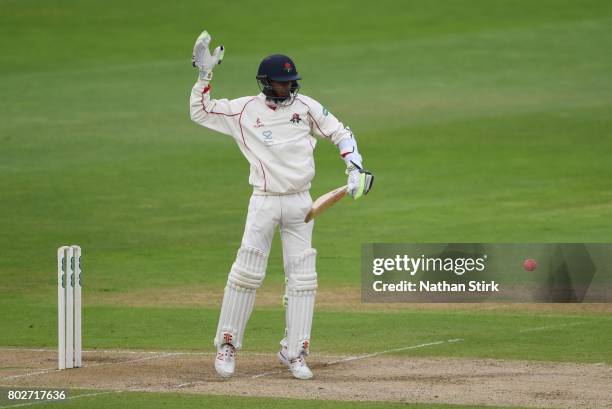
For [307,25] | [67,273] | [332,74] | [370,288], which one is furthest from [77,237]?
[307,25]

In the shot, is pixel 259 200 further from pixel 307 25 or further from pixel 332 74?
pixel 307 25

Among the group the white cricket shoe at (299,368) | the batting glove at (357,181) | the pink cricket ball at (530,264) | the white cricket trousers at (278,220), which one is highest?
the pink cricket ball at (530,264)

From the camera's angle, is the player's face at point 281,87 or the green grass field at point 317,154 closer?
the player's face at point 281,87

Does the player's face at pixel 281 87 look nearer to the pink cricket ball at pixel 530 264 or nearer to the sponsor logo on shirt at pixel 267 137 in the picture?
the sponsor logo on shirt at pixel 267 137

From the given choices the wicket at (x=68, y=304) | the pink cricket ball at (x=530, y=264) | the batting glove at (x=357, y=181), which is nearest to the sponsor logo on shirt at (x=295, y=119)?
the batting glove at (x=357, y=181)

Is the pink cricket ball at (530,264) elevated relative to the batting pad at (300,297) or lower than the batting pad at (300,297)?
elevated

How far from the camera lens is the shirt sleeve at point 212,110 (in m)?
9.73

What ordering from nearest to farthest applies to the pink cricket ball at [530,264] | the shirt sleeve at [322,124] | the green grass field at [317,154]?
the shirt sleeve at [322,124]
the green grass field at [317,154]
the pink cricket ball at [530,264]

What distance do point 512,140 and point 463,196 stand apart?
359cm

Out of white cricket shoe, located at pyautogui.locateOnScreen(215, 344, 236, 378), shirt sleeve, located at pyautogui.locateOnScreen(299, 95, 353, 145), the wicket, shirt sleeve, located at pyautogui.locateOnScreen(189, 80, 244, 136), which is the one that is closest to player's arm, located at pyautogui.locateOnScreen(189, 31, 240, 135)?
shirt sleeve, located at pyautogui.locateOnScreen(189, 80, 244, 136)

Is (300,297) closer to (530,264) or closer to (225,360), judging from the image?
(225,360)

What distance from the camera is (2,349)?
1089 centimetres

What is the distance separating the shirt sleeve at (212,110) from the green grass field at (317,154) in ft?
6.70

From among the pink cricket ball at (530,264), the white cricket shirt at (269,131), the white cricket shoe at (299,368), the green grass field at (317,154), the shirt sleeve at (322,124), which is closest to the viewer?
the white cricket shoe at (299,368)
